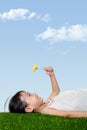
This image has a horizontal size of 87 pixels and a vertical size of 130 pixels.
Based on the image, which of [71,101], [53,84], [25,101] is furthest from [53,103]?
[53,84]

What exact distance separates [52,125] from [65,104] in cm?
67

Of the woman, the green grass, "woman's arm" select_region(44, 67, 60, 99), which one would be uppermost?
→ "woman's arm" select_region(44, 67, 60, 99)

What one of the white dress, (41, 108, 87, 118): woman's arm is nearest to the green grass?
(41, 108, 87, 118): woman's arm

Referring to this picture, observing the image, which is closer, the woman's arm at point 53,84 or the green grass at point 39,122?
the green grass at point 39,122

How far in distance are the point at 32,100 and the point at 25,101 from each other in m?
0.12

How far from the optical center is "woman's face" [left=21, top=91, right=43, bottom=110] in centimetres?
959

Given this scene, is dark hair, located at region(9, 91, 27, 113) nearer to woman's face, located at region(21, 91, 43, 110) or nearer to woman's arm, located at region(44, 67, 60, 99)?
woman's face, located at region(21, 91, 43, 110)

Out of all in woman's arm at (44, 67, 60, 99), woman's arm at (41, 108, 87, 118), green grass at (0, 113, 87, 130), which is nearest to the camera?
green grass at (0, 113, 87, 130)

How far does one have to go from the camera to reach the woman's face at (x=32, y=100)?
959 cm

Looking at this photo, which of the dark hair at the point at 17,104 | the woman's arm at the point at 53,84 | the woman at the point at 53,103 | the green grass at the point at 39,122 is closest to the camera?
the green grass at the point at 39,122

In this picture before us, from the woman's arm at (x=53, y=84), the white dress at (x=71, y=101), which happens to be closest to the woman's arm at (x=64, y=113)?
the white dress at (x=71, y=101)

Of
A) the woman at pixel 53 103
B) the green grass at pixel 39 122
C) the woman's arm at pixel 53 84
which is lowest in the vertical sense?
the green grass at pixel 39 122

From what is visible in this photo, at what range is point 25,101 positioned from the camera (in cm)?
959

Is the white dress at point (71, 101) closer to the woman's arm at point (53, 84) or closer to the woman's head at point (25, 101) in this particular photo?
the woman's head at point (25, 101)
